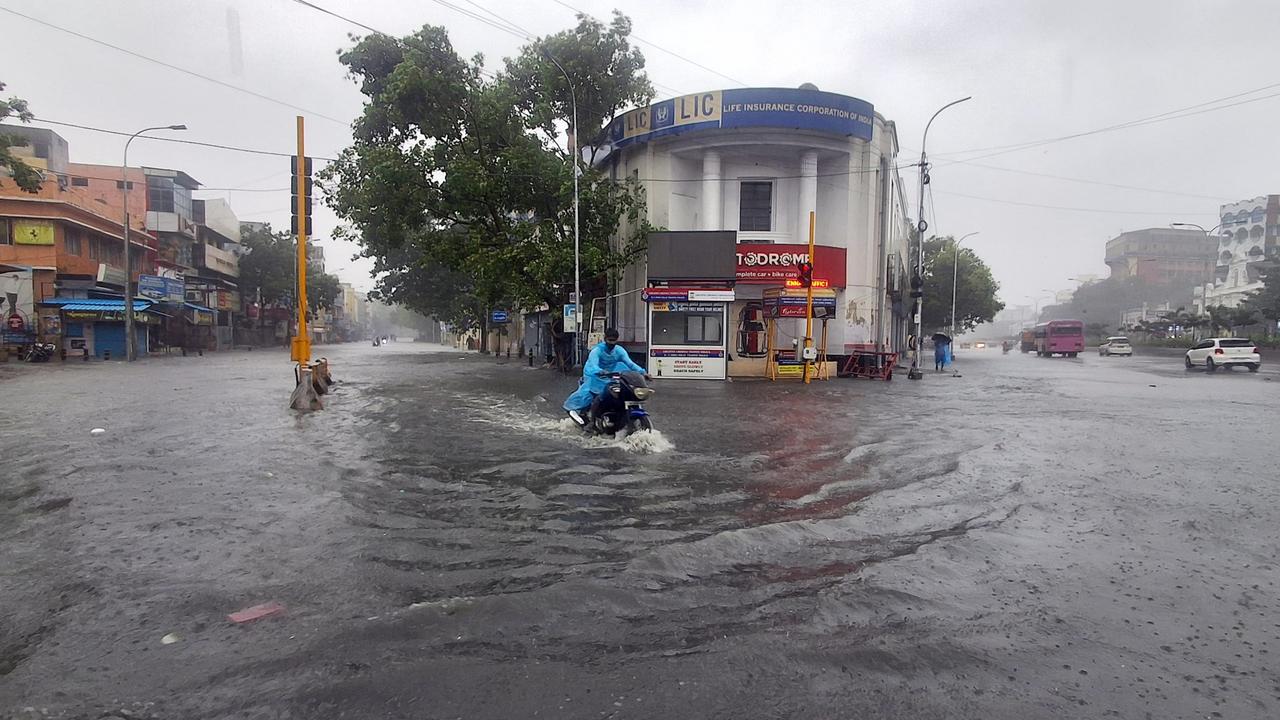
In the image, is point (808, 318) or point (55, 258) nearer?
point (808, 318)

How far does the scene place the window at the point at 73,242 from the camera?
34581 mm

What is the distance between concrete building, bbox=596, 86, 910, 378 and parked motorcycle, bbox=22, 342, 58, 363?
27.3m

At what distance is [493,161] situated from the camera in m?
23.1

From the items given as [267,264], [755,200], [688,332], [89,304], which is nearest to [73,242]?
[89,304]

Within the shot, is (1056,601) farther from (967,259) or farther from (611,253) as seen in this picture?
(967,259)

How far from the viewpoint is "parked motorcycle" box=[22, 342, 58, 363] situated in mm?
31109

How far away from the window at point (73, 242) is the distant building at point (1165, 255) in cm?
12823

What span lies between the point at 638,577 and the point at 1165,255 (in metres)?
138

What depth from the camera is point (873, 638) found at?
11.2 ft

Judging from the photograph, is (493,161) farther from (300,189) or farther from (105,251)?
(105,251)

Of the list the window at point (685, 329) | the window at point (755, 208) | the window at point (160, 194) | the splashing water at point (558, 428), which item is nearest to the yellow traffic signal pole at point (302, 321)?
the splashing water at point (558, 428)

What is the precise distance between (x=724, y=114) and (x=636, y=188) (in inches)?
154

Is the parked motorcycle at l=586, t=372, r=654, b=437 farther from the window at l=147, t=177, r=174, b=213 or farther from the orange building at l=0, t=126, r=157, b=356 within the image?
the window at l=147, t=177, r=174, b=213

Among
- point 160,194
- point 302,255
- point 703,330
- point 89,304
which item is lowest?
point 703,330
